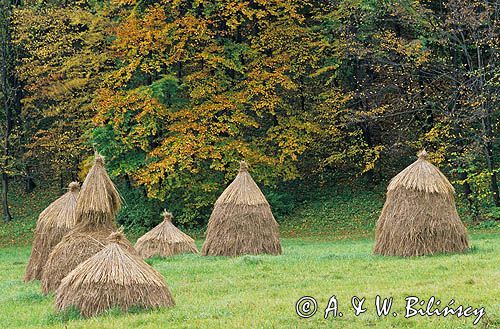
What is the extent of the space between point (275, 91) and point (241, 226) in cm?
1680

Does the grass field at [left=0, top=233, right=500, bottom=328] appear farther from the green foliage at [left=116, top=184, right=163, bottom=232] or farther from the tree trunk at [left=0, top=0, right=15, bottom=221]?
the tree trunk at [left=0, top=0, right=15, bottom=221]

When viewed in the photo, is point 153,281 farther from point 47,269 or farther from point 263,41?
point 263,41

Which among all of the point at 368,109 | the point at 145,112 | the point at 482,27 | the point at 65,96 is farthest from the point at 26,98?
the point at 482,27

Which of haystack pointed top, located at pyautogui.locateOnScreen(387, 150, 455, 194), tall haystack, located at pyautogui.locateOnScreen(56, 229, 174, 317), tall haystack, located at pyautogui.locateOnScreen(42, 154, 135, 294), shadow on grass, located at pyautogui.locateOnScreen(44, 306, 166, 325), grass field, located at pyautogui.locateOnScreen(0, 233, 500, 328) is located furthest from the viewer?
haystack pointed top, located at pyautogui.locateOnScreen(387, 150, 455, 194)

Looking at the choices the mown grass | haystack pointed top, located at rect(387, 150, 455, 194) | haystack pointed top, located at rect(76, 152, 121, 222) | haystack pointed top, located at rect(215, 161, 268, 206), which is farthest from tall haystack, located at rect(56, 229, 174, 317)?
haystack pointed top, located at rect(215, 161, 268, 206)

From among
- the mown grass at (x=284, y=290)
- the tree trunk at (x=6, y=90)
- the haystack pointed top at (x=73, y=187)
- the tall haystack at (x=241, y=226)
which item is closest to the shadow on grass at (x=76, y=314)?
the mown grass at (x=284, y=290)

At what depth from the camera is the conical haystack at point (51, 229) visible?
17.3m

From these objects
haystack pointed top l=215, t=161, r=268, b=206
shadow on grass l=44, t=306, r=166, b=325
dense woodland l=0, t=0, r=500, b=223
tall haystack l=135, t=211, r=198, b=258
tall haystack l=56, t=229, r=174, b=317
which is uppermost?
dense woodland l=0, t=0, r=500, b=223

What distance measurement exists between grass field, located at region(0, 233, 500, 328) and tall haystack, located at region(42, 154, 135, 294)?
61 centimetres

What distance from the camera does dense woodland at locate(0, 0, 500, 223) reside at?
30.2 metres

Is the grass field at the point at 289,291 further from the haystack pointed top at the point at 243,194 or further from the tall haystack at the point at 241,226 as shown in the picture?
the haystack pointed top at the point at 243,194

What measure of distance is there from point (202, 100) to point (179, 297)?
69.7 ft

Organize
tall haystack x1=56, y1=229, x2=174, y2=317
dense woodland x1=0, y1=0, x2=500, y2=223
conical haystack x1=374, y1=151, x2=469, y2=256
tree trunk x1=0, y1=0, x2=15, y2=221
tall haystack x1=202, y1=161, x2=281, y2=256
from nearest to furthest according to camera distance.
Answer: tall haystack x1=56, y1=229, x2=174, y2=317 → conical haystack x1=374, y1=151, x2=469, y2=256 → tall haystack x1=202, y1=161, x2=281, y2=256 → dense woodland x1=0, y1=0, x2=500, y2=223 → tree trunk x1=0, y1=0, x2=15, y2=221

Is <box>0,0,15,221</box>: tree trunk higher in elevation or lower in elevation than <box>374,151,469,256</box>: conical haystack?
higher
